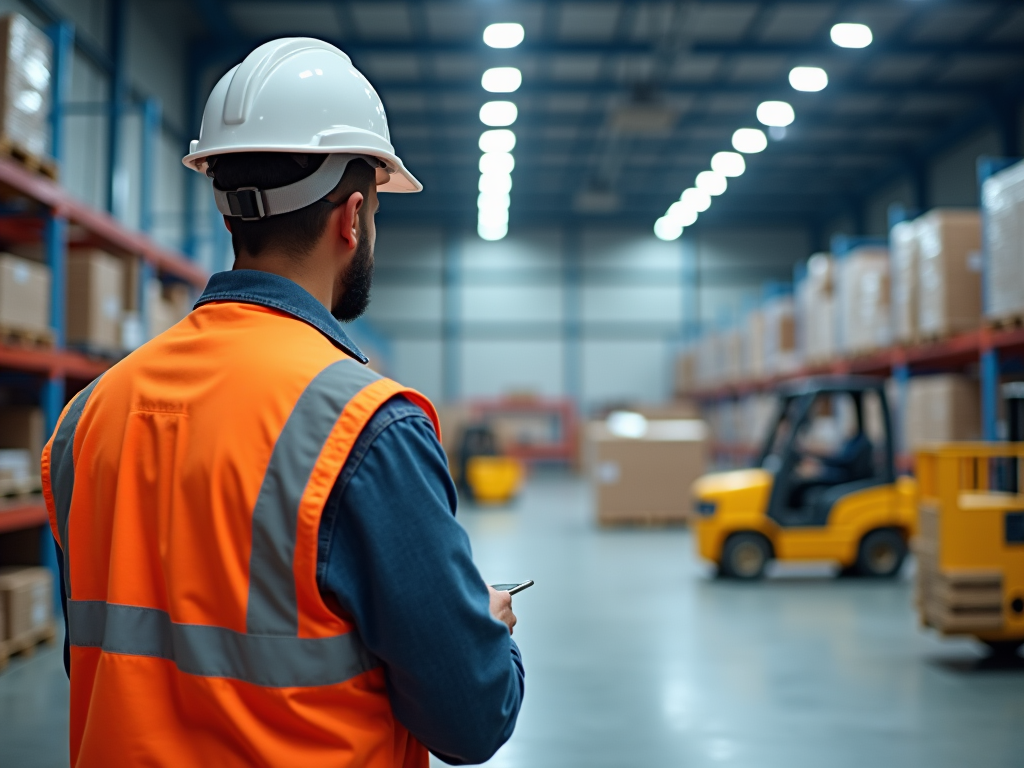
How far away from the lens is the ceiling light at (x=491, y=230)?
73.7ft

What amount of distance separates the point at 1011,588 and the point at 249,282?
15.7 feet

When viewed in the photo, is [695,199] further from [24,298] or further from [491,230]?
[24,298]

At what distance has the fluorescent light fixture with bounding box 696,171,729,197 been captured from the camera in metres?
19.8

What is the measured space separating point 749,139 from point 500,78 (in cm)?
605

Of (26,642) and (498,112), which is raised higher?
(498,112)

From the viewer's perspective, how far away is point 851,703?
14.1 ft

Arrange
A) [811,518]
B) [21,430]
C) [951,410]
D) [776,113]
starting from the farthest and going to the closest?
1. [776,113]
2. [951,410]
3. [811,518]
4. [21,430]

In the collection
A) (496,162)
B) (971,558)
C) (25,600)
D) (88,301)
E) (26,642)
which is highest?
(496,162)

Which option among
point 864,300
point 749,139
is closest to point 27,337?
point 864,300

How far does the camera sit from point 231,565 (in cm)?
113

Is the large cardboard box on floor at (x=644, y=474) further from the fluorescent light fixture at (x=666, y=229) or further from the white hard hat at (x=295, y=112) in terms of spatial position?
the fluorescent light fixture at (x=666, y=229)

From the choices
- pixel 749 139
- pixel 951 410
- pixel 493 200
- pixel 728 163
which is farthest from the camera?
pixel 493 200

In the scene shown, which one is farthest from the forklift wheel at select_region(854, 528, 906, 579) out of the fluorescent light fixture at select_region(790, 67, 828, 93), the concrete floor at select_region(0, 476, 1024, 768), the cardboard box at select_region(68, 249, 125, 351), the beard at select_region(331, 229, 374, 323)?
the fluorescent light fixture at select_region(790, 67, 828, 93)

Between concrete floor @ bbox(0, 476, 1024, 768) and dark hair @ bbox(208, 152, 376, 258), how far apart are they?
2.78 m
